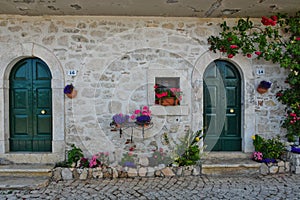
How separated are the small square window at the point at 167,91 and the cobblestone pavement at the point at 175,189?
130 cm

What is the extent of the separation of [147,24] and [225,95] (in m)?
1.94

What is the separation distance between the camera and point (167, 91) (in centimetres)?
425

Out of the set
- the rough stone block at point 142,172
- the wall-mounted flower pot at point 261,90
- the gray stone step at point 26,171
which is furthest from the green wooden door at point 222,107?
the gray stone step at point 26,171

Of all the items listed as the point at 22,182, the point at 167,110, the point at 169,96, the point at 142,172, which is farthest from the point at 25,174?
the point at 169,96

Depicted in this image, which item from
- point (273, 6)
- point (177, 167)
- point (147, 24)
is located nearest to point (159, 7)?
point (147, 24)

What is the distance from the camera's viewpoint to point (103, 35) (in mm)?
4234

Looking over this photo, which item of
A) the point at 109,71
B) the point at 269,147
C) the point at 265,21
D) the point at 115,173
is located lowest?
the point at 115,173

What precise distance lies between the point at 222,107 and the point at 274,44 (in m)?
1.43

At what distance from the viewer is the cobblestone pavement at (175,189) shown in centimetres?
328

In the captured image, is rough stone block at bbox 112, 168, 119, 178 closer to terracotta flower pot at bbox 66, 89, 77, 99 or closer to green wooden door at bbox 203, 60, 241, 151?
terracotta flower pot at bbox 66, 89, 77, 99

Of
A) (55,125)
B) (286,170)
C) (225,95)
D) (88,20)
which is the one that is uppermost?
(88,20)

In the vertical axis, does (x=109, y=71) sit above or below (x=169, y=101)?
above

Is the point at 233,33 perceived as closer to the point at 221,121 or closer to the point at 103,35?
the point at 221,121

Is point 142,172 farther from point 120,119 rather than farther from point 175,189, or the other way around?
point 120,119
